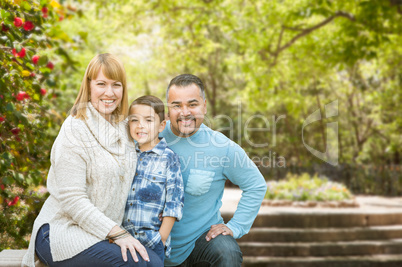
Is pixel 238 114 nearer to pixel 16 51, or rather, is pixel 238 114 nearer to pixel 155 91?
Result: pixel 155 91

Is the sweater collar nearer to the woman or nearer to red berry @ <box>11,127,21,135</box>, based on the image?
the woman

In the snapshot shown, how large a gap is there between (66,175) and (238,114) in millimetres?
19814

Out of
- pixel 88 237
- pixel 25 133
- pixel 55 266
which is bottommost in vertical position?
pixel 55 266

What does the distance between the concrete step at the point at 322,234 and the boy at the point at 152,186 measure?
5.64 metres

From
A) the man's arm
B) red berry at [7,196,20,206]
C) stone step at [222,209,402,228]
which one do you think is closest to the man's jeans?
the man's arm

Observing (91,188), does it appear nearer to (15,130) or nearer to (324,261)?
(15,130)

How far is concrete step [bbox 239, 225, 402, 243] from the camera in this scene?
8414mm

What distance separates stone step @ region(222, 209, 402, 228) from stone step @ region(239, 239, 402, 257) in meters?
0.54

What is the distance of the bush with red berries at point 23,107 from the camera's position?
2.99 m

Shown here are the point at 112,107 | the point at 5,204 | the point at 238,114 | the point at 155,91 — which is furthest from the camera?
the point at 155,91

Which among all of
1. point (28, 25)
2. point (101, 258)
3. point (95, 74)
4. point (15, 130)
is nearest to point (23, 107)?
point (15, 130)

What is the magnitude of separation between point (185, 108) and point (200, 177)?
0.49 meters

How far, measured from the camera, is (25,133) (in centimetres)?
352

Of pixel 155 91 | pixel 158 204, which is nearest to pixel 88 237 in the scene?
pixel 158 204
